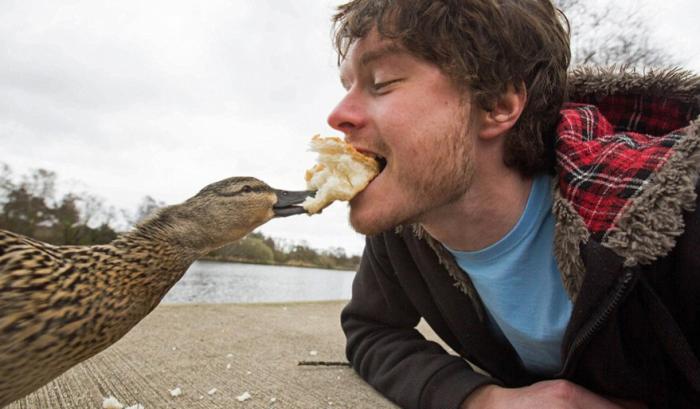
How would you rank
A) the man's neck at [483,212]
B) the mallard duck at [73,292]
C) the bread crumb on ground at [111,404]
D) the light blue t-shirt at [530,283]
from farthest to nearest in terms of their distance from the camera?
the man's neck at [483,212], the light blue t-shirt at [530,283], the bread crumb on ground at [111,404], the mallard duck at [73,292]

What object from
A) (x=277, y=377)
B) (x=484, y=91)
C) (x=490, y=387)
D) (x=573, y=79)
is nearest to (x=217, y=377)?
(x=277, y=377)

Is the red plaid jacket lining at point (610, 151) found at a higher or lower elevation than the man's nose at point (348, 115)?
lower

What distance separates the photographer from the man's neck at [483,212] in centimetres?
174

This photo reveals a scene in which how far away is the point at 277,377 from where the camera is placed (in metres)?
2.01

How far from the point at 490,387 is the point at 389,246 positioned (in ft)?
2.49

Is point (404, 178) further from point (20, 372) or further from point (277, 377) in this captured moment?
point (20, 372)

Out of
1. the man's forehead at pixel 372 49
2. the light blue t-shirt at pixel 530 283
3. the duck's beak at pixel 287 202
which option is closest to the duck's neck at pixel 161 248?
the duck's beak at pixel 287 202

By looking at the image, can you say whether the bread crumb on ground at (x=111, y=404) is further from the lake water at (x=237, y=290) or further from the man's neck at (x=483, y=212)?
the lake water at (x=237, y=290)

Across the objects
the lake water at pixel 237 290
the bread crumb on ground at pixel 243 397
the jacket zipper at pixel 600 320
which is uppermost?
the jacket zipper at pixel 600 320

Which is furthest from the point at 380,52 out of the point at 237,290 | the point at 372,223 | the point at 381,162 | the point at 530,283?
the point at 237,290

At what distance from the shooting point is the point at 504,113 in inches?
71.2

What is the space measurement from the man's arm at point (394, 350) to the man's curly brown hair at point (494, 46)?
0.79 meters

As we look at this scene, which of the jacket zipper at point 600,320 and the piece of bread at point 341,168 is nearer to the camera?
the jacket zipper at point 600,320

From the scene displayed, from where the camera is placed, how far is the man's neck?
1.74 metres
